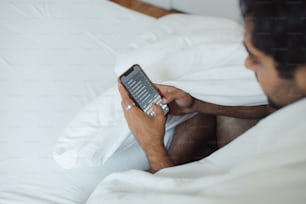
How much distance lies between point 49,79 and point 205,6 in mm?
867

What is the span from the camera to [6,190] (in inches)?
32.5

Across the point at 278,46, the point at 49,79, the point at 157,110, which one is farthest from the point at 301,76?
the point at 49,79

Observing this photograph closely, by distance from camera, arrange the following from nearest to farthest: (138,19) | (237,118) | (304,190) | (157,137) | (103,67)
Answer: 1. (304,190)
2. (157,137)
3. (237,118)
4. (103,67)
5. (138,19)

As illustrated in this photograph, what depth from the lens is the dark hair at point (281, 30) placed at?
1.66 feet

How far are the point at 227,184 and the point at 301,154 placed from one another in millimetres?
109

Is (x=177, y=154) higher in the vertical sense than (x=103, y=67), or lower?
lower

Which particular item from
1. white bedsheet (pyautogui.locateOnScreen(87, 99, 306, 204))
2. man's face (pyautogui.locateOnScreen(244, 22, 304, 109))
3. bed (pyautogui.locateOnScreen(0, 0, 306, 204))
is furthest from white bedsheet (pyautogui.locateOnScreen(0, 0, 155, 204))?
man's face (pyautogui.locateOnScreen(244, 22, 304, 109))

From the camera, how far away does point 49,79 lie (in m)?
1.06

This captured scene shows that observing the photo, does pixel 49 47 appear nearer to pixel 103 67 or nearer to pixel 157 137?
pixel 103 67

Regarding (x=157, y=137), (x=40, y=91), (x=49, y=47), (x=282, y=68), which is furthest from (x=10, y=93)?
(x=282, y=68)

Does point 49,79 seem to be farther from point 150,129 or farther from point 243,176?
point 243,176

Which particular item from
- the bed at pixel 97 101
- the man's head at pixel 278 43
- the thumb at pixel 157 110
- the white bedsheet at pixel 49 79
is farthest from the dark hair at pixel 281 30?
the white bedsheet at pixel 49 79

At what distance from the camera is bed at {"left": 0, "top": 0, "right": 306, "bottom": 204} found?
2.43 ft

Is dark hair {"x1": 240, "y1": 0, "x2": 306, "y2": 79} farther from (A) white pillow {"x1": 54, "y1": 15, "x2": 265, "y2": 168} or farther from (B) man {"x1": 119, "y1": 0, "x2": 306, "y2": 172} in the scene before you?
(A) white pillow {"x1": 54, "y1": 15, "x2": 265, "y2": 168}
